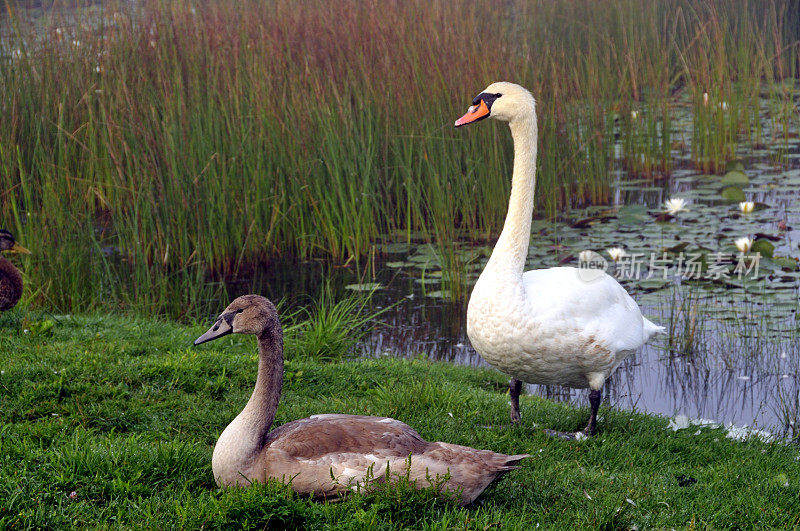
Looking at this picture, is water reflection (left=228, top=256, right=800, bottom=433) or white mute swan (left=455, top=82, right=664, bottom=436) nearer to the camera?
white mute swan (left=455, top=82, right=664, bottom=436)

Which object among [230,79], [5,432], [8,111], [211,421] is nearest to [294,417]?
[211,421]

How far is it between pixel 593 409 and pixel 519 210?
4.36 ft

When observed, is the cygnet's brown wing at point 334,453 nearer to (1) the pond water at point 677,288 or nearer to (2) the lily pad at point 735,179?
(1) the pond water at point 677,288

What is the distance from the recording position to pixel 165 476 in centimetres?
416

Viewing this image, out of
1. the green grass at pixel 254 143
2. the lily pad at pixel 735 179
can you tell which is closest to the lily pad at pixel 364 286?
the green grass at pixel 254 143

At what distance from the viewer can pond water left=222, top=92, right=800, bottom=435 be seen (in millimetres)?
6863

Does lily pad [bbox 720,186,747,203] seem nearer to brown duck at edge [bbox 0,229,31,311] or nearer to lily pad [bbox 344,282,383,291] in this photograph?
lily pad [bbox 344,282,383,291]

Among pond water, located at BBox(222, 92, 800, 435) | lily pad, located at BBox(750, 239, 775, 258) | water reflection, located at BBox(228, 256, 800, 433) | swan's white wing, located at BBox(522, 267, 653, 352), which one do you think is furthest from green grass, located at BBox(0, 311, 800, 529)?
lily pad, located at BBox(750, 239, 775, 258)

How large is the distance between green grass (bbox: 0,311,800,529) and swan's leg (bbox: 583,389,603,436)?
0.25 feet

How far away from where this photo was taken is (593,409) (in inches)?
213

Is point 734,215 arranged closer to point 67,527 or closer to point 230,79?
point 230,79

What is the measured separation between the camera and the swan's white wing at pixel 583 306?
501cm

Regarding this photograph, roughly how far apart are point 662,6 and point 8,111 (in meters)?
11.0

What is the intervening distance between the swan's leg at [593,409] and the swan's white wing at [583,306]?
0.34 meters
